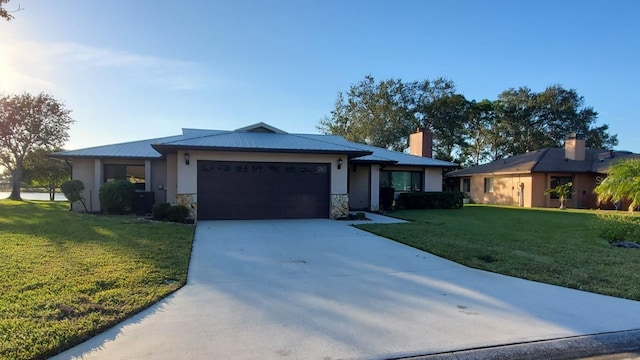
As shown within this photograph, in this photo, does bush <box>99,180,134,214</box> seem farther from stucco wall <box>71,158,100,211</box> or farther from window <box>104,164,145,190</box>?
stucco wall <box>71,158,100,211</box>

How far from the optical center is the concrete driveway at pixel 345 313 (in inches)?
138

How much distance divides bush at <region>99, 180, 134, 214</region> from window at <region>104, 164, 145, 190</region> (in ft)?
6.36

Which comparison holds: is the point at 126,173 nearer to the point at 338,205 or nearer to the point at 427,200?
the point at 338,205

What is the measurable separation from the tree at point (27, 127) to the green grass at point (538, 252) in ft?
92.8

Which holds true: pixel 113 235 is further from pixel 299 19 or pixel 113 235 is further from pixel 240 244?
pixel 299 19

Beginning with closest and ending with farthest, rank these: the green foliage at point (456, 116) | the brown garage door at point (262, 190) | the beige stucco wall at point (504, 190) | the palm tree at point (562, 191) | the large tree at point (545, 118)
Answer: the brown garage door at point (262, 190) < the palm tree at point (562, 191) < the beige stucco wall at point (504, 190) < the green foliage at point (456, 116) < the large tree at point (545, 118)

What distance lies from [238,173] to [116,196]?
5.34 meters

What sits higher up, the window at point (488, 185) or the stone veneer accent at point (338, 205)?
the window at point (488, 185)

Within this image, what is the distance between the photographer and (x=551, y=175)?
2522 cm

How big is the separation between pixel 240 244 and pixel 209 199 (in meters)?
5.27

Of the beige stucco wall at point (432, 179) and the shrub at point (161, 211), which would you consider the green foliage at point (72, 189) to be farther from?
the beige stucco wall at point (432, 179)

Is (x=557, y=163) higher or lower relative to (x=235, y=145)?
higher

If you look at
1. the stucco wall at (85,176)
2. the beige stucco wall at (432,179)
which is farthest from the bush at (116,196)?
the beige stucco wall at (432,179)

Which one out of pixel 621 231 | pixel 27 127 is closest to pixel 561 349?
pixel 621 231
